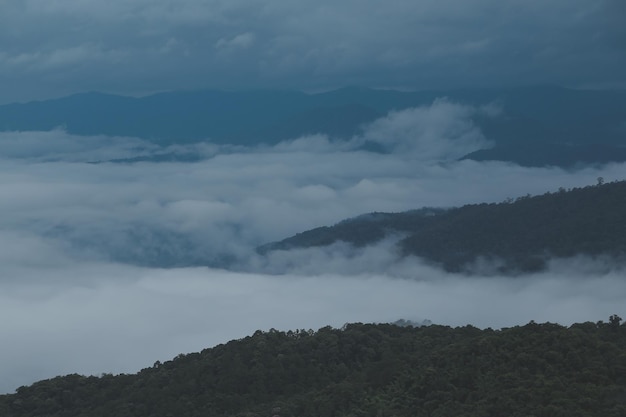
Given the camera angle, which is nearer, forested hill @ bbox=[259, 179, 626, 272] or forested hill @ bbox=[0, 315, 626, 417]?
forested hill @ bbox=[0, 315, 626, 417]

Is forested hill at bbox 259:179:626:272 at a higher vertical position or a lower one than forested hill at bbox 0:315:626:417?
higher

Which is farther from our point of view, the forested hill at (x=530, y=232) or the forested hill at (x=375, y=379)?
the forested hill at (x=530, y=232)

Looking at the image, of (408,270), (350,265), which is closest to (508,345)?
(408,270)

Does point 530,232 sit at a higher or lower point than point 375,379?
higher

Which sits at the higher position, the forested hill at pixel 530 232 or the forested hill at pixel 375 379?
the forested hill at pixel 530 232

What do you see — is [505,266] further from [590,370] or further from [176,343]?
[590,370]

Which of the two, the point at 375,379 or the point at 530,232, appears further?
the point at 530,232
